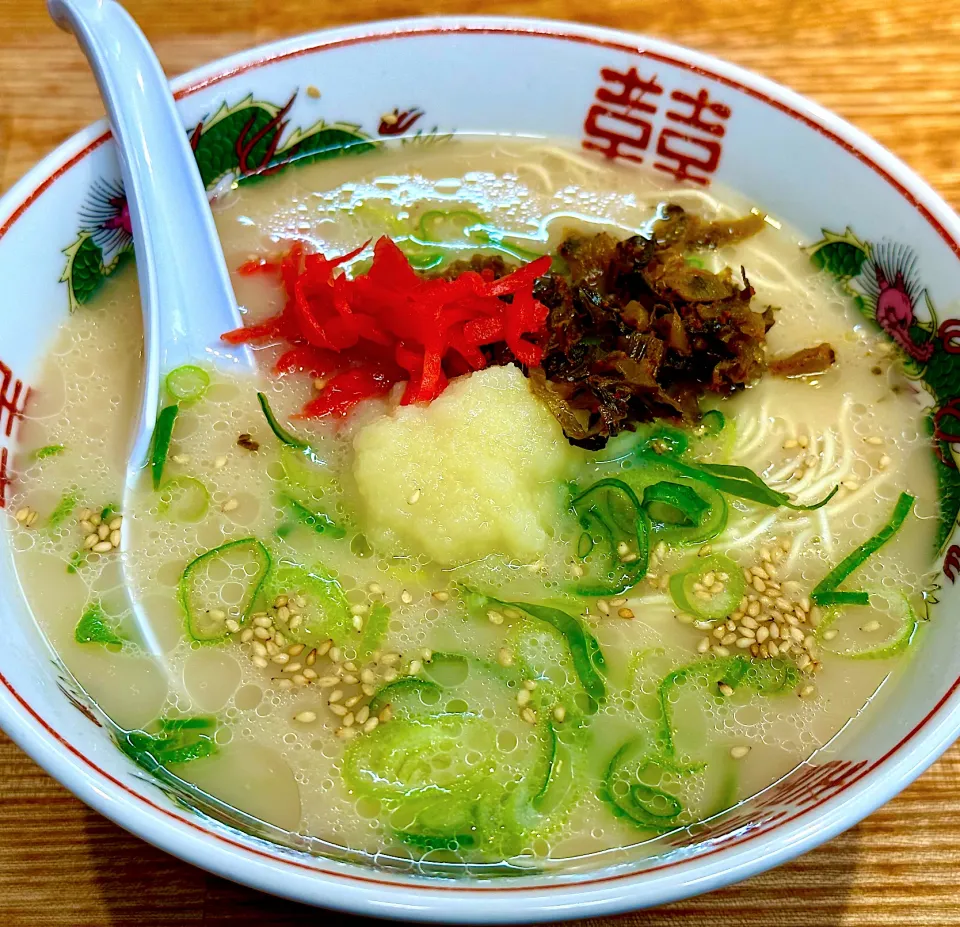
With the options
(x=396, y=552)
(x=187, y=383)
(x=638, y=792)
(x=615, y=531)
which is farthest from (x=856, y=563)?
(x=187, y=383)

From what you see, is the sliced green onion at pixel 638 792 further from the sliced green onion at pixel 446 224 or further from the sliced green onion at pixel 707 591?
the sliced green onion at pixel 446 224

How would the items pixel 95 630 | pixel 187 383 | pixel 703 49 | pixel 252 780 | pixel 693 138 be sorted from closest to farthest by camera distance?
pixel 252 780 → pixel 95 630 → pixel 187 383 → pixel 693 138 → pixel 703 49

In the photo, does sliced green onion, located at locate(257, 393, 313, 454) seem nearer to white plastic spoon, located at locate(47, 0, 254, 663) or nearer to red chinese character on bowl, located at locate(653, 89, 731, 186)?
white plastic spoon, located at locate(47, 0, 254, 663)

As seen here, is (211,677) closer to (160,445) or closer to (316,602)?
(316,602)

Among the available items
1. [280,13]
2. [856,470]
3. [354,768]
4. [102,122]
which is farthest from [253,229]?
[856,470]

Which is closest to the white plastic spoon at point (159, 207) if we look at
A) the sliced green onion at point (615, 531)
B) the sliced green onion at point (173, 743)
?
the sliced green onion at point (173, 743)

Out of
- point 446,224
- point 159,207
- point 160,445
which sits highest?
point 159,207

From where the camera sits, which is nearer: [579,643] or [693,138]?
[579,643]

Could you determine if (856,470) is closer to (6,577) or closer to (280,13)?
(6,577)
